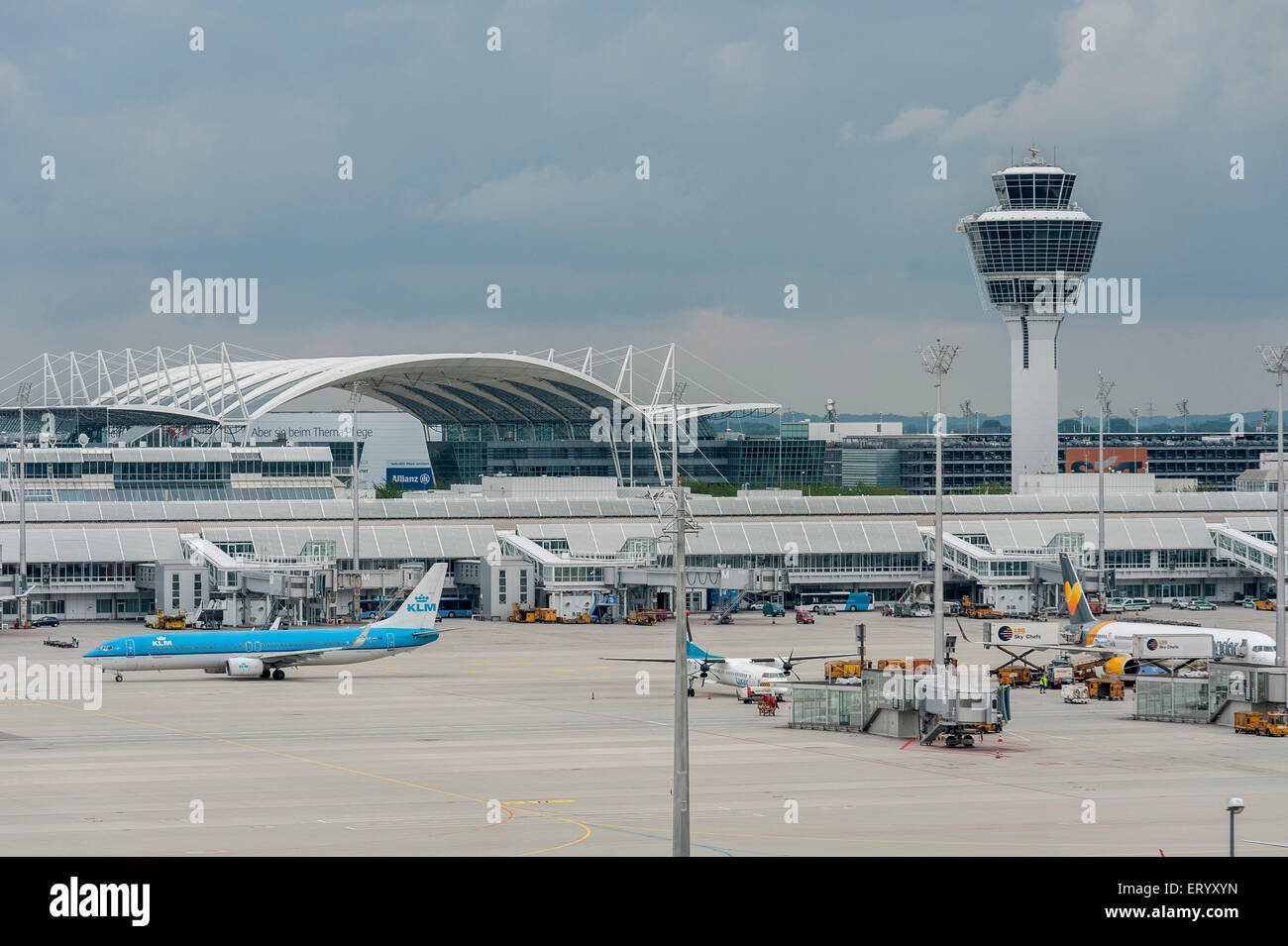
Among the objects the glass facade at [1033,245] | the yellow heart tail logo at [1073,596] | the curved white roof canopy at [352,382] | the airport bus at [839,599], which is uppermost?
the glass facade at [1033,245]

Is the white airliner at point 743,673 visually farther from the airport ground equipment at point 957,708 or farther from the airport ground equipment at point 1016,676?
the airport ground equipment at point 1016,676

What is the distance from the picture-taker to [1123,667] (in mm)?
76500

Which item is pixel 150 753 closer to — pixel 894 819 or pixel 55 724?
pixel 55 724

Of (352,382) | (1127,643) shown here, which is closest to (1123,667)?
(1127,643)

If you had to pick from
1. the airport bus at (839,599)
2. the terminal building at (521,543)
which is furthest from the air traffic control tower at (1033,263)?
the airport bus at (839,599)

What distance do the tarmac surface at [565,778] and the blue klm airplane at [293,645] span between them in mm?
1673

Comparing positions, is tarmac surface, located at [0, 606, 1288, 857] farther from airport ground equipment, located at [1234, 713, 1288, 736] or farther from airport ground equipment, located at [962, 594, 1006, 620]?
airport ground equipment, located at [962, 594, 1006, 620]

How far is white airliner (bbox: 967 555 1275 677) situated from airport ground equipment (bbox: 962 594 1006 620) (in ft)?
115

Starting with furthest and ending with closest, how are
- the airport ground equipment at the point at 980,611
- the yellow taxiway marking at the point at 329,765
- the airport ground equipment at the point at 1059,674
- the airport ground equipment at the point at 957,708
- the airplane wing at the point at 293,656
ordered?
the airport ground equipment at the point at 980,611 < the airplane wing at the point at 293,656 < the airport ground equipment at the point at 1059,674 < the airport ground equipment at the point at 957,708 < the yellow taxiway marking at the point at 329,765

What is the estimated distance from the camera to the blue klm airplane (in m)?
79.4

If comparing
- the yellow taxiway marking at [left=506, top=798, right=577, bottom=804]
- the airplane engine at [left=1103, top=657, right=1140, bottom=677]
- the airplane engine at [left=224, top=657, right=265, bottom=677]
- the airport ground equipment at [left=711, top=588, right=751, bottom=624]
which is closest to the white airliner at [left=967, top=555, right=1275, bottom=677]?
the airplane engine at [left=1103, top=657, right=1140, bottom=677]

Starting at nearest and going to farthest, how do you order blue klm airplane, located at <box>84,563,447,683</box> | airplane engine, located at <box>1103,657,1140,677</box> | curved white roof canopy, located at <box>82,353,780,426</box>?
1. airplane engine, located at <box>1103,657,1140,677</box>
2. blue klm airplane, located at <box>84,563,447,683</box>
3. curved white roof canopy, located at <box>82,353,780,426</box>

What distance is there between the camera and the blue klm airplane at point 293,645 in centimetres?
7938
